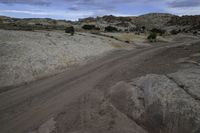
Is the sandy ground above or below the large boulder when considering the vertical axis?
below

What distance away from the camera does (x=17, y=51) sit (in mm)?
27609

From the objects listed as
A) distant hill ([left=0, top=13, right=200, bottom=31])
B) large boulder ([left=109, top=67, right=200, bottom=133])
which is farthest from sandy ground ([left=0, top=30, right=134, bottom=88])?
distant hill ([left=0, top=13, right=200, bottom=31])

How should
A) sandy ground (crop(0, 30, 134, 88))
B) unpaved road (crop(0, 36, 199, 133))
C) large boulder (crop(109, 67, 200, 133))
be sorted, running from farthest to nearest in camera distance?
sandy ground (crop(0, 30, 134, 88)) → unpaved road (crop(0, 36, 199, 133)) → large boulder (crop(109, 67, 200, 133))

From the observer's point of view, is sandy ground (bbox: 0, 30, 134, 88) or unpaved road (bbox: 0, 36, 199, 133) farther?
sandy ground (bbox: 0, 30, 134, 88)

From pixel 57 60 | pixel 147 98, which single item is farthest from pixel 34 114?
pixel 57 60

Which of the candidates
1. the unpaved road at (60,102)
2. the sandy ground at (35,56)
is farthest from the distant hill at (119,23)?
the unpaved road at (60,102)

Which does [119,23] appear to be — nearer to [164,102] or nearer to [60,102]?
[60,102]

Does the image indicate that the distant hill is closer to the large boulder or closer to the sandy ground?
the sandy ground

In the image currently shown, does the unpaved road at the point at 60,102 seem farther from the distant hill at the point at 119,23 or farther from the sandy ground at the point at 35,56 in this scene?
the distant hill at the point at 119,23

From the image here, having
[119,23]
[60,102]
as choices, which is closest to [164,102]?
[60,102]

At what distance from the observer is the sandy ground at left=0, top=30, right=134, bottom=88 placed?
2290 cm

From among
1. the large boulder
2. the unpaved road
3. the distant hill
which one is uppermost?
the large boulder

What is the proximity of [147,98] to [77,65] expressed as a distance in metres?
15.4

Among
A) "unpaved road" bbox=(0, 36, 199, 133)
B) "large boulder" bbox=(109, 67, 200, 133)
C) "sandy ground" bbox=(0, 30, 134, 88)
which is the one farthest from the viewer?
"sandy ground" bbox=(0, 30, 134, 88)
